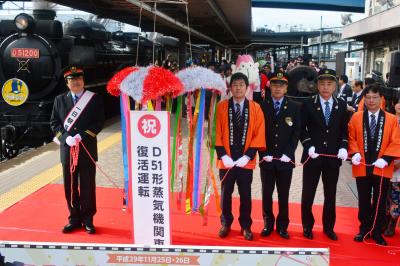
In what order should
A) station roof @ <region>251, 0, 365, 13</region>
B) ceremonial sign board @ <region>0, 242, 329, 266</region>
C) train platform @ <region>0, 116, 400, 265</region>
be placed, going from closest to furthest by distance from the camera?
ceremonial sign board @ <region>0, 242, 329, 266</region>
train platform @ <region>0, 116, 400, 265</region>
station roof @ <region>251, 0, 365, 13</region>

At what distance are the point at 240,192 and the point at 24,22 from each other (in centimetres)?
655

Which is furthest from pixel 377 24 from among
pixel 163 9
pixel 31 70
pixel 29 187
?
pixel 29 187

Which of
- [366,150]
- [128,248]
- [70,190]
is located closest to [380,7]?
[366,150]

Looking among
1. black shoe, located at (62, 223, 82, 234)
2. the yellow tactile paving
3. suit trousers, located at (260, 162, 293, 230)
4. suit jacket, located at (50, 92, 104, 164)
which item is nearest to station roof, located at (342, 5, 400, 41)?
suit trousers, located at (260, 162, 293, 230)

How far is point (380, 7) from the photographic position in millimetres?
18297

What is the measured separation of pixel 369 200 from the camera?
13.7 ft

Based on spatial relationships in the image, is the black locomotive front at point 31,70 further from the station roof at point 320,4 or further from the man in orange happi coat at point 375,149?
the station roof at point 320,4

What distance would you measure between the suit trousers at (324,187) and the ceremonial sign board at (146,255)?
6.13ft

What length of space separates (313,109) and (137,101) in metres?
1.69

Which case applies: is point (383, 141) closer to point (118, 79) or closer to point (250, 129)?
point (250, 129)

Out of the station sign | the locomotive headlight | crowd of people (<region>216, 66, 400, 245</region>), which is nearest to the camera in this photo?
crowd of people (<region>216, 66, 400, 245</region>)

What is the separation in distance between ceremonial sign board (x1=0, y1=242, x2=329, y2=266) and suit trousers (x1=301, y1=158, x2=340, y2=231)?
187 cm

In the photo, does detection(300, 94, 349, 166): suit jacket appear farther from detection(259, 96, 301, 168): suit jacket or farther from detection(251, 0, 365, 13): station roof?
detection(251, 0, 365, 13): station roof

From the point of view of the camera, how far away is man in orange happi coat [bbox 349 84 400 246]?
3994 millimetres
